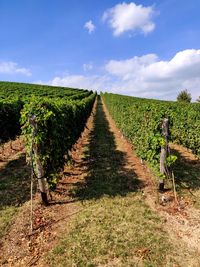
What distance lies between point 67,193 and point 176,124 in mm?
10014

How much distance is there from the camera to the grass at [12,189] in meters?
7.42

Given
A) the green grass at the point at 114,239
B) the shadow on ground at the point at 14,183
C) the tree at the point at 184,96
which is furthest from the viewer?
the tree at the point at 184,96

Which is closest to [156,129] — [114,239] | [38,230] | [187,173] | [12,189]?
[187,173]

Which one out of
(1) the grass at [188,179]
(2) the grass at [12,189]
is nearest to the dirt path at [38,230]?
(2) the grass at [12,189]

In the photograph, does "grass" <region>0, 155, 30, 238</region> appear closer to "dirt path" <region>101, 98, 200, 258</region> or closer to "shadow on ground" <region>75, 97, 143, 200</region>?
"shadow on ground" <region>75, 97, 143, 200</region>

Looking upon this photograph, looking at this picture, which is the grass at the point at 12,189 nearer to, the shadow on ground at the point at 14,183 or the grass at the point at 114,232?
the shadow on ground at the point at 14,183

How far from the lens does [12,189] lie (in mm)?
9453

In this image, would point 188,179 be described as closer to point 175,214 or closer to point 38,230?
point 175,214

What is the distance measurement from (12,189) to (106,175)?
11.8ft

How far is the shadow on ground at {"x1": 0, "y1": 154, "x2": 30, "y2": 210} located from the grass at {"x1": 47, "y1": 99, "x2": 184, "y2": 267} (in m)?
1.83

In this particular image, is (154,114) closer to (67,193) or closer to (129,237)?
(67,193)

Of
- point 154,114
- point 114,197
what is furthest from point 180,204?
point 154,114

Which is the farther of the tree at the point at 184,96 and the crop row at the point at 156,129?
the tree at the point at 184,96

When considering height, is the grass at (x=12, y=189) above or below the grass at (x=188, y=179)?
below
